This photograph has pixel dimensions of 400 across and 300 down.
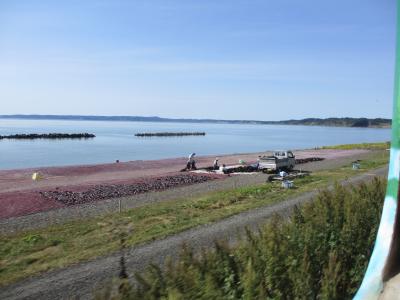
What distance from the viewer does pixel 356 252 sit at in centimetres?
730

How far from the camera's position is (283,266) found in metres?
5.92

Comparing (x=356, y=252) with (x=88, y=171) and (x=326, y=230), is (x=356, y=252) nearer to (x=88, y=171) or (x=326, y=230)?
(x=326, y=230)

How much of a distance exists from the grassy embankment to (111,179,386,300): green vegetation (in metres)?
7.17

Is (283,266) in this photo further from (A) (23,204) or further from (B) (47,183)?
(B) (47,183)

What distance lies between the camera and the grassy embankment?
1309 cm

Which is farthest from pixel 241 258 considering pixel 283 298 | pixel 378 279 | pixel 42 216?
pixel 42 216

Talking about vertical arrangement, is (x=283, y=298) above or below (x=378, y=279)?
below

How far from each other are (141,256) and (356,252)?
6856 mm

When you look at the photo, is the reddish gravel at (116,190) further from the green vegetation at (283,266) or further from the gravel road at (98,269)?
the green vegetation at (283,266)

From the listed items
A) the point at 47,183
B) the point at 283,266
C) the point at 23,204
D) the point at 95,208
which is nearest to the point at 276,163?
the point at 47,183

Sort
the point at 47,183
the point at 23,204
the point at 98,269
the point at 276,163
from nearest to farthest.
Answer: the point at 98,269 < the point at 23,204 < the point at 47,183 < the point at 276,163

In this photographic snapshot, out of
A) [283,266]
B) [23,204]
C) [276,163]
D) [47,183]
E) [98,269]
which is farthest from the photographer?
[276,163]

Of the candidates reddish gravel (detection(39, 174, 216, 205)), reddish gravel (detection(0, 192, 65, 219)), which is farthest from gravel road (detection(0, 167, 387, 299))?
reddish gravel (detection(39, 174, 216, 205))

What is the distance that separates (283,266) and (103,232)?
11.8 metres
